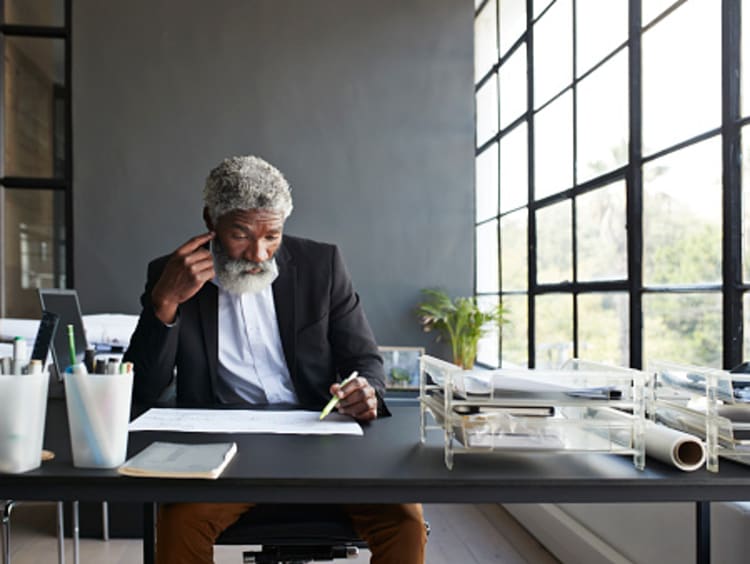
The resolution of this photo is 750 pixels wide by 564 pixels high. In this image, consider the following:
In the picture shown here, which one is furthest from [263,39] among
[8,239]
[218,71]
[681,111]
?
[681,111]

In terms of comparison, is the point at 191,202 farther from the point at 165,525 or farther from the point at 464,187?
the point at 165,525

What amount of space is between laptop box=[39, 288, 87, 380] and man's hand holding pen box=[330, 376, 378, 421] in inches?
28.8

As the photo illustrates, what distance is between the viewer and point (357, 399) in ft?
→ 4.48

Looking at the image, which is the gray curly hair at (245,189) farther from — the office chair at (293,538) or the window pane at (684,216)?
the window pane at (684,216)

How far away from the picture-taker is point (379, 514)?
1.38 meters

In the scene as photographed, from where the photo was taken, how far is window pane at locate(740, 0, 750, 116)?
1.97 m

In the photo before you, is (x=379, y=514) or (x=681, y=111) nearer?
(x=379, y=514)

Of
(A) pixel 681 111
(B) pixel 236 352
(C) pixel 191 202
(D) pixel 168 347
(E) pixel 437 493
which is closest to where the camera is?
(E) pixel 437 493

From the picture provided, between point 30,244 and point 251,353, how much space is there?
350 centimetres

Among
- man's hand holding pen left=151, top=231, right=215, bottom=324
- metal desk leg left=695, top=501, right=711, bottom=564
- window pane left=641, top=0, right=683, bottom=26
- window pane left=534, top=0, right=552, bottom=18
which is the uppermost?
window pane left=534, top=0, right=552, bottom=18

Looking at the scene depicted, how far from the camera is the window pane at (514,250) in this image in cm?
385

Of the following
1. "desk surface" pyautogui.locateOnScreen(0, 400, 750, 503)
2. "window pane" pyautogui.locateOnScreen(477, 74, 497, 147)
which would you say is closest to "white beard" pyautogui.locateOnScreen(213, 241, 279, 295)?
"desk surface" pyautogui.locateOnScreen(0, 400, 750, 503)

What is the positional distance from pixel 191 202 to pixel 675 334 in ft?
11.2

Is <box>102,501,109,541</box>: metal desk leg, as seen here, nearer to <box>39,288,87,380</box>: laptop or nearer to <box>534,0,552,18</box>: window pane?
<box>39,288,87,380</box>: laptop
